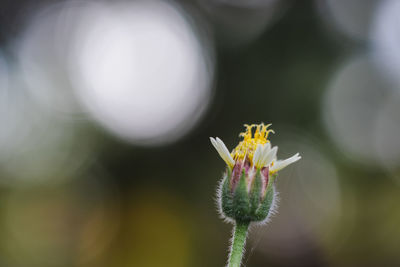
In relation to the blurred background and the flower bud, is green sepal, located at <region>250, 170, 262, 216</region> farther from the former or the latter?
the blurred background

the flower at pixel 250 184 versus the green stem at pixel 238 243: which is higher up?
the flower at pixel 250 184

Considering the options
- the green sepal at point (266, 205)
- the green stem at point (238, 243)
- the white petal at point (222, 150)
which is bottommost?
the green stem at point (238, 243)

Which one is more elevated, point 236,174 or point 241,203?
point 236,174

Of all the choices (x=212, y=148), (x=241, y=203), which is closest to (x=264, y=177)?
(x=241, y=203)

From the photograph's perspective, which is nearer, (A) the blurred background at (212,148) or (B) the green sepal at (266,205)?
(B) the green sepal at (266,205)

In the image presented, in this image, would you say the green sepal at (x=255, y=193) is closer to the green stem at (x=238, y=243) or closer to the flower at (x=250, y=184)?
the flower at (x=250, y=184)

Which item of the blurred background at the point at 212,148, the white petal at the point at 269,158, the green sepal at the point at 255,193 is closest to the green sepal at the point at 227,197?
the green sepal at the point at 255,193

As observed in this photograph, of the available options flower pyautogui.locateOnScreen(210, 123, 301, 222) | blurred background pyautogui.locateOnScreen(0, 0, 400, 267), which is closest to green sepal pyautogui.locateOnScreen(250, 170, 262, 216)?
flower pyautogui.locateOnScreen(210, 123, 301, 222)

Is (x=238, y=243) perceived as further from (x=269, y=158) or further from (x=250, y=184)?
(x=269, y=158)
